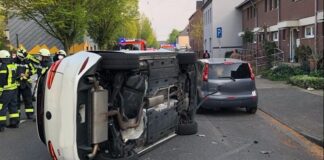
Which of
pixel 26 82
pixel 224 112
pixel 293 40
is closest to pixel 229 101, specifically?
pixel 224 112

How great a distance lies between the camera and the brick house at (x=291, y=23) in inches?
950

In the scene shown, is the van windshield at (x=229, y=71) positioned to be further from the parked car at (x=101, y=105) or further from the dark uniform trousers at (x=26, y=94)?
the parked car at (x=101, y=105)

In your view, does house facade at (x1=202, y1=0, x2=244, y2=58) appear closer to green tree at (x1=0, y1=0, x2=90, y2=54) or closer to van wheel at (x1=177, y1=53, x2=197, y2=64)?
green tree at (x1=0, y1=0, x2=90, y2=54)

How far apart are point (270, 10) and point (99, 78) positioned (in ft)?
107

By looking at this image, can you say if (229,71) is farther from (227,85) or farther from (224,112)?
(224,112)

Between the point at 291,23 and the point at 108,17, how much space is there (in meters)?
12.6

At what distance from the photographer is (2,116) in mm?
10680

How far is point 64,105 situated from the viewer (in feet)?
19.2

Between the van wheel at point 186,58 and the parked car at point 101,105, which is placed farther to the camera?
the van wheel at point 186,58

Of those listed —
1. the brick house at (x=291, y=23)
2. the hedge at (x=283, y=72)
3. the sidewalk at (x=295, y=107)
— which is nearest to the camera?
the sidewalk at (x=295, y=107)

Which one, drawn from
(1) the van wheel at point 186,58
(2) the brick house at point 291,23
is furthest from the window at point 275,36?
(1) the van wheel at point 186,58

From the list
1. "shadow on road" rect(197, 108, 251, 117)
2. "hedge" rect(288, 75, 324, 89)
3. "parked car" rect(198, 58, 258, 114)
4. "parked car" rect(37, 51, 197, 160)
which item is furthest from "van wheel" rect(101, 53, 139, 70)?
"hedge" rect(288, 75, 324, 89)

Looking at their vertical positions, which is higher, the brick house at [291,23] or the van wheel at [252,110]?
the brick house at [291,23]

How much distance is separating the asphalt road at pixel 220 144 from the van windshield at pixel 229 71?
4.93ft
